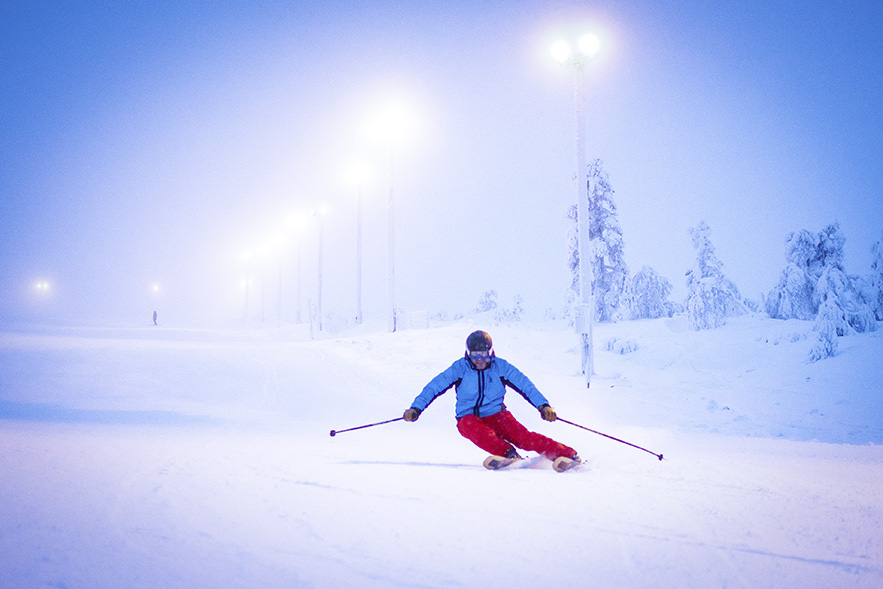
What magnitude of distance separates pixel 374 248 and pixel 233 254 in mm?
75122

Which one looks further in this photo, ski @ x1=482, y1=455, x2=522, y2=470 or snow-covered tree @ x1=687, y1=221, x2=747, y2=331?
snow-covered tree @ x1=687, y1=221, x2=747, y2=331

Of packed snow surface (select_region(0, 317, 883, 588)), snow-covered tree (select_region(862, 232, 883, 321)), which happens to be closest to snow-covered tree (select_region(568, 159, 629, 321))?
snow-covered tree (select_region(862, 232, 883, 321))

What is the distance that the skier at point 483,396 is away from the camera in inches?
212

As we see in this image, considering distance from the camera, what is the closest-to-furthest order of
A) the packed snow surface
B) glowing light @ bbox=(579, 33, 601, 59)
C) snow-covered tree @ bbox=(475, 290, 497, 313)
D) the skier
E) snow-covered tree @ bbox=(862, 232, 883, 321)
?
1. the packed snow surface
2. the skier
3. glowing light @ bbox=(579, 33, 601, 59)
4. snow-covered tree @ bbox=(862, 232, 883, 321)
5. snow-covered tree @ bbox=(475, 290, 497, 313)

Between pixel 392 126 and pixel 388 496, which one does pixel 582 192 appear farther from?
pixel 392 126

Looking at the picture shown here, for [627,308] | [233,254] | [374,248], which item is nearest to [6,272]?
[233,254]

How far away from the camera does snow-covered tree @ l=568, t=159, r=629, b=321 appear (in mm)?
35156

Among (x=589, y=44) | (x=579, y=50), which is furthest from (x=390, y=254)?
(x=589, y=44)

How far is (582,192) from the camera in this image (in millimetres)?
12891

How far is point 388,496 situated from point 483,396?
1.93m

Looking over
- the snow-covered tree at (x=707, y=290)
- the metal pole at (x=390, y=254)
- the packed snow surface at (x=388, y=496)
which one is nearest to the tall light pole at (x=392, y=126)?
the metal pole at (x=390, y=254)

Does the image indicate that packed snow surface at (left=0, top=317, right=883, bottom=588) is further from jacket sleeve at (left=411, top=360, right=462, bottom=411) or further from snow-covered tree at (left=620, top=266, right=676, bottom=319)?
snow-covered tree at (left=620, top=266, right=676, bottom=319)

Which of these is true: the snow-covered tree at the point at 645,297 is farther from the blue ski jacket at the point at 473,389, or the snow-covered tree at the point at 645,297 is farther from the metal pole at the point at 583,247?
the blue ski jacket at the point at 473,389

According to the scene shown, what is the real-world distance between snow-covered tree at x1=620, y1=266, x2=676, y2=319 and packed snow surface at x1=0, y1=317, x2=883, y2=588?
25240 millimetres
